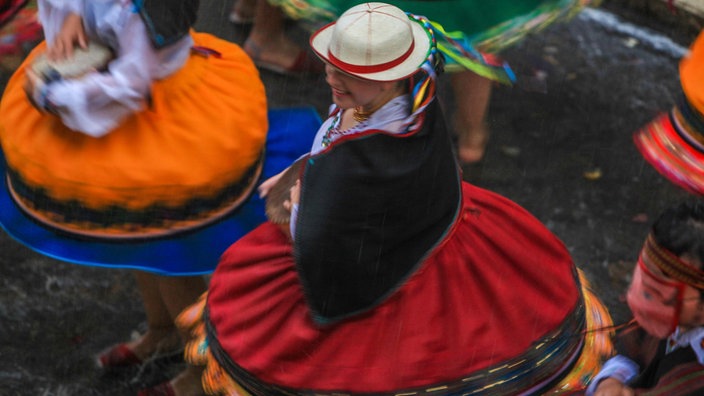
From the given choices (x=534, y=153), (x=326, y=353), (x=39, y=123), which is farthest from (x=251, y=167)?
(x=534, y=153)

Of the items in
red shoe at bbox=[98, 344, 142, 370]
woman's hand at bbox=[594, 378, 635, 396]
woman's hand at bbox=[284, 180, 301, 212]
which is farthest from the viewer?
red shoe at bbox=[98, 344, 142, 370]

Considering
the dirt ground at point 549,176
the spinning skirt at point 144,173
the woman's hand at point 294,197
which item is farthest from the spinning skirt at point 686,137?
the spinning skirt at point 144,173

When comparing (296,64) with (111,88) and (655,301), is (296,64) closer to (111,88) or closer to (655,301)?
(111,88)

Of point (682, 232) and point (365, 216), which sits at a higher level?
point (682, 232)

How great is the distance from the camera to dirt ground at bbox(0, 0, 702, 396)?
12.0 ft

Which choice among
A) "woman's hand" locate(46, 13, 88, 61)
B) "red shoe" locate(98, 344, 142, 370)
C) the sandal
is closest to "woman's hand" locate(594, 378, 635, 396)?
"woman's hand" locate(46, 13, 88, 61)

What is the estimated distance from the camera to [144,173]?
285 cm

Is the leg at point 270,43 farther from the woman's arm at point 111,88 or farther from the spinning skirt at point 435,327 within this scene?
the spinning skirt at point 435,327

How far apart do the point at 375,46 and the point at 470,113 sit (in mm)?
2158

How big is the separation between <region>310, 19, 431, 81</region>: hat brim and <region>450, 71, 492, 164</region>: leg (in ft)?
5.98

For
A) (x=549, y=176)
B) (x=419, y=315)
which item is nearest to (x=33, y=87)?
(x=419, y=315)

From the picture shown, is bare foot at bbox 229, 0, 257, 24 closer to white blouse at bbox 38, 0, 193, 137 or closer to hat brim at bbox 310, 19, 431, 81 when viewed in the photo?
white blouse at bbox 38, 0, 193, 137

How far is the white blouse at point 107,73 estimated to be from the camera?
8.96 feet

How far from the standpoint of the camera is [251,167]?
3.11 m
